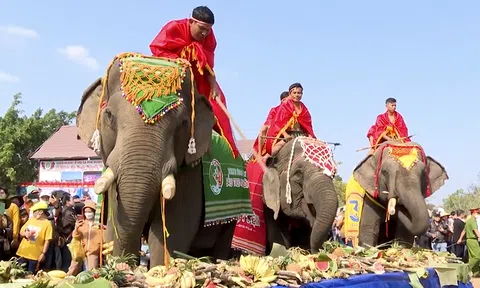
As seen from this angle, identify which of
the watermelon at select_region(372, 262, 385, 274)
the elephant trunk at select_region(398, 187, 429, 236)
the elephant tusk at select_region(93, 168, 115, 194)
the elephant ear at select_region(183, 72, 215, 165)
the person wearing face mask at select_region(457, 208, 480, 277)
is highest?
the elephant ear at select_region(183, 72, 215, 165)

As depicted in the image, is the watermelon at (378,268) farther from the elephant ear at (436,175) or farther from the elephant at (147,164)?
the elephant ear at (436,175)

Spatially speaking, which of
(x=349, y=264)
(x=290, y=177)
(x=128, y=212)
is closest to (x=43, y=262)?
(x=290, y=177)

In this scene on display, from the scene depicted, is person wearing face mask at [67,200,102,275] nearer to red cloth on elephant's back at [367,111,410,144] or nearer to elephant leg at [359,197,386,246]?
elephant leg at [359,197,386,246]

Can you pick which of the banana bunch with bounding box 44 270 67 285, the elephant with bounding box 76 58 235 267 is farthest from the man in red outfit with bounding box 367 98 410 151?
the banana bunch with bounding box 44 270 67 285

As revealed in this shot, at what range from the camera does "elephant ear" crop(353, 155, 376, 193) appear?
32.7 feet

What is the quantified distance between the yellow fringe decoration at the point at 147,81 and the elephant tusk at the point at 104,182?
2.01ft

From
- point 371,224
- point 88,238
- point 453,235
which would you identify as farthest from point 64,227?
point 453,235

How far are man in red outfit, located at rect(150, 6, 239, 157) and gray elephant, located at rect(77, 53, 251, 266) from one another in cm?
87

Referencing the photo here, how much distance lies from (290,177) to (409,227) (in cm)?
226

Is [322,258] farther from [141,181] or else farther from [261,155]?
[261,155]

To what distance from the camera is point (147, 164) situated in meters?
4.81

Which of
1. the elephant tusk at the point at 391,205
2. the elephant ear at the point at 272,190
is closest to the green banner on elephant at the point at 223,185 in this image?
the elephant ear at the point at 272,190

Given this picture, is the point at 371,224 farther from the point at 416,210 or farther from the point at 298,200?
the point at 298,200

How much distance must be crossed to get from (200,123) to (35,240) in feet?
15.4
